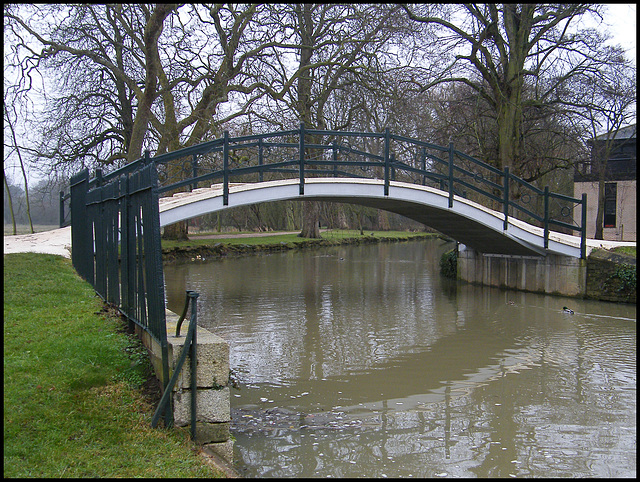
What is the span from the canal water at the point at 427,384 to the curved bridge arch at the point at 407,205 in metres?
1.40

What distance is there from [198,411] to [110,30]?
19683mm

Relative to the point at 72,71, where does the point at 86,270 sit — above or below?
below

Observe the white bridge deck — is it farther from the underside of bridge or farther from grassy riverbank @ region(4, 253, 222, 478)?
grassy riverbank @ region(4, 253, 222, 478)

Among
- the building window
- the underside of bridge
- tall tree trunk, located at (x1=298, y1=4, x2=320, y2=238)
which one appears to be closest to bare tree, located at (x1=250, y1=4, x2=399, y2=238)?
tall tree trunk, located at (x1=298, y1=4, x2=320, y2=238)

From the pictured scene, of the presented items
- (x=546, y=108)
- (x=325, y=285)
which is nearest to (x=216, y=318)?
(x=325, y=285)

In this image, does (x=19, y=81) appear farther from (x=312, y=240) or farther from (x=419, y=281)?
(x=312, y=240)

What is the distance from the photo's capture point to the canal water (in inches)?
197

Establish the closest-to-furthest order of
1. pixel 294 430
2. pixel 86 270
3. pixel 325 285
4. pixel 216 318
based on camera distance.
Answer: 1. pixel 294 430
2. pixel 86 270
3. pixel 216 318
4. pixel 325 285

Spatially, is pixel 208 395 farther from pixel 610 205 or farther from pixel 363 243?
pixel 363 243

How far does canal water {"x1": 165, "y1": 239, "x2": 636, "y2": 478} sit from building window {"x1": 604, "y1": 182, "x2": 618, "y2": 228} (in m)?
18.9

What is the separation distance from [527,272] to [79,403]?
42.3ft

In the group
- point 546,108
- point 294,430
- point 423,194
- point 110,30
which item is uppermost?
point 110,30

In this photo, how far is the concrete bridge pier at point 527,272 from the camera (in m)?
14.4

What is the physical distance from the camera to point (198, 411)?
4.78m
